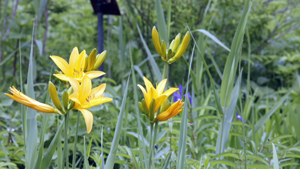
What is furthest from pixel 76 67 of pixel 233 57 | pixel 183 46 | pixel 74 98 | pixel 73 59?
pixel 233 57

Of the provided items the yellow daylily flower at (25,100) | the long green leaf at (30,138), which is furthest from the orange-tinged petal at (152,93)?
the long green leaf at (30,138)

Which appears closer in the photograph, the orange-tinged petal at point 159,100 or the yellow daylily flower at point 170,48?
the orange-tinged petal at point 159,100

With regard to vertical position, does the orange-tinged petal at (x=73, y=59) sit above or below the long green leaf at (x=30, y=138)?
above

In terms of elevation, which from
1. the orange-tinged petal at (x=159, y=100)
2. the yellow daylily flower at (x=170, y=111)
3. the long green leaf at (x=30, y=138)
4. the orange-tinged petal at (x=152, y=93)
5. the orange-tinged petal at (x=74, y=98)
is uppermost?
the orange-tinged petal at (x=74, y=98)

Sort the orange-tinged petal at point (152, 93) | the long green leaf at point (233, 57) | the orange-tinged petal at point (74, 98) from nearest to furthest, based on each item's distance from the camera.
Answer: the orange-tinged petal at point (74, 98) → the orange-tinged petal at point (152, 93) → the long green leaf at point (233, 57)

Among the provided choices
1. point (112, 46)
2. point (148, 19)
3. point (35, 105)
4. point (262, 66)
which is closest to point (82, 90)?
point (35, 105)

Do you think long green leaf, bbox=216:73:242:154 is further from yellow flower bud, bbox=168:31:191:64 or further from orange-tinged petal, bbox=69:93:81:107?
orange-tinged petal, bbox=69:93:81:107

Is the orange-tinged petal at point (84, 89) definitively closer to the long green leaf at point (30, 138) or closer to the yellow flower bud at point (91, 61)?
the yellow flower bud at point (91, 61)

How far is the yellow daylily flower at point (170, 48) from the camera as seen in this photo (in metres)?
0.75

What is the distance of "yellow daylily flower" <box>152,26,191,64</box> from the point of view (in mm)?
752

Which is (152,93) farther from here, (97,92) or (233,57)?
(233,57)

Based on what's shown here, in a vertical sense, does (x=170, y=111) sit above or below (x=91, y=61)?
below

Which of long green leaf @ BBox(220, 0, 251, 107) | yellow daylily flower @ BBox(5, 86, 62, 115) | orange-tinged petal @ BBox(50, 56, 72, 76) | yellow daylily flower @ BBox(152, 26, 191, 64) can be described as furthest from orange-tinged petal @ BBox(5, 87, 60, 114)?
long green leaf @ BBox(220, 0, 251, 107)

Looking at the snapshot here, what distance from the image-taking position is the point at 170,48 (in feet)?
2.55
